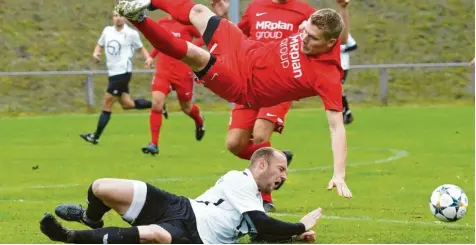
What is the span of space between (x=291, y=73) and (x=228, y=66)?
58 cm

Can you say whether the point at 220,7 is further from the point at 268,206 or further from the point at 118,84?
the point at 118,84

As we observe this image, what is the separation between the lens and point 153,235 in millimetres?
7883

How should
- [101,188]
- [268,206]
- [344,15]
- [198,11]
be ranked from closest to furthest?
[101,188] < [198,11] < [344,15] < [268,206]

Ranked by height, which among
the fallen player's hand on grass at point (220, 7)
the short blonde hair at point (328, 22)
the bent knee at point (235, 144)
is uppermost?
the short blonde hair at point (328, 22)

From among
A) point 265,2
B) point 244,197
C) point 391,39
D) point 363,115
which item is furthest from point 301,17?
point 391,39

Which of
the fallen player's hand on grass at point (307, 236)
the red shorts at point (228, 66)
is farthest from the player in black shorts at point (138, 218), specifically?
the red shorts at point (228, 66)

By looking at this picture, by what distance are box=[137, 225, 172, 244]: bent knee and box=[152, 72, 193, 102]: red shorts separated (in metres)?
9.54

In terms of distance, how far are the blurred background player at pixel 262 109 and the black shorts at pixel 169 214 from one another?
2234 mm

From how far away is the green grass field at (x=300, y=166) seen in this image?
987 centimetres

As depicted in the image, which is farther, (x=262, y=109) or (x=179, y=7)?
(x=262, y=109)

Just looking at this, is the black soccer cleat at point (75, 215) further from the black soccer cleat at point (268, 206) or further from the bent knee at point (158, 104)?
the bent knee at point (158, 104)

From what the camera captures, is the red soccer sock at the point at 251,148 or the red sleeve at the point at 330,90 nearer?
the red sleeve at the point at 330,90

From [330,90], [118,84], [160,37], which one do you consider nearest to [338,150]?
[330,90]

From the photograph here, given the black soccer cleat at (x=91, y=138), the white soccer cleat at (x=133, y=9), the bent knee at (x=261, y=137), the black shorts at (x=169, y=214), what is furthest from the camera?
the black soccer cleat at (x=91, y=138)
